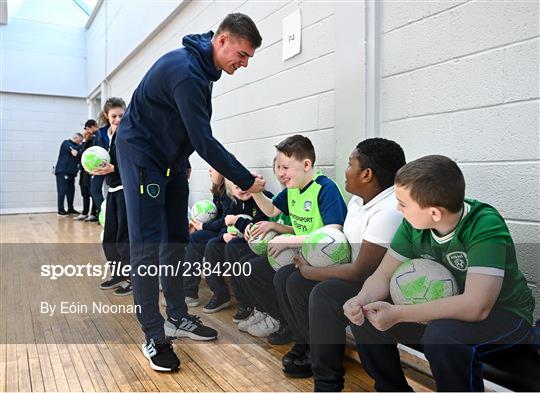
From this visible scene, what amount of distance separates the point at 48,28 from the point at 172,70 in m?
9.18

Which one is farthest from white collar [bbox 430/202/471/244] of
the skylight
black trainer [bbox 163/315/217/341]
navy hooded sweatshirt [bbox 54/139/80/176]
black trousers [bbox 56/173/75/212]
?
the skylight

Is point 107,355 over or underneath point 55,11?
underneath

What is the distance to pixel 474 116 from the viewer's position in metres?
1.69

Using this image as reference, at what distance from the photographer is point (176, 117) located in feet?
6.72

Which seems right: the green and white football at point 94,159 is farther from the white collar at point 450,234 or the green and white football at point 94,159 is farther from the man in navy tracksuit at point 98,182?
the white collar at point 450,234

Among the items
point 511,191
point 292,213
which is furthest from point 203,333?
point 511,191

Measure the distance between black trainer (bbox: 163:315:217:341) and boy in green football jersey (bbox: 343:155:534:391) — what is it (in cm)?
103

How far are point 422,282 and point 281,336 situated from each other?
1.01m

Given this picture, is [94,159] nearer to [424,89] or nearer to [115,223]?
[115,223]

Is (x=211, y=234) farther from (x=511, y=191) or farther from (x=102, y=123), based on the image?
(x=511, y=191)

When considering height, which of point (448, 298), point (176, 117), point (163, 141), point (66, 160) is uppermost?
point (66, 160)

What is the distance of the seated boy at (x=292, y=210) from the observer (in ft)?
6.75

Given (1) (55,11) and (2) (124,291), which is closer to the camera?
(2) (124,291)

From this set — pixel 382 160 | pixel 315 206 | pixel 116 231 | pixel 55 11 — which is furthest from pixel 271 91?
pixel 55 11
